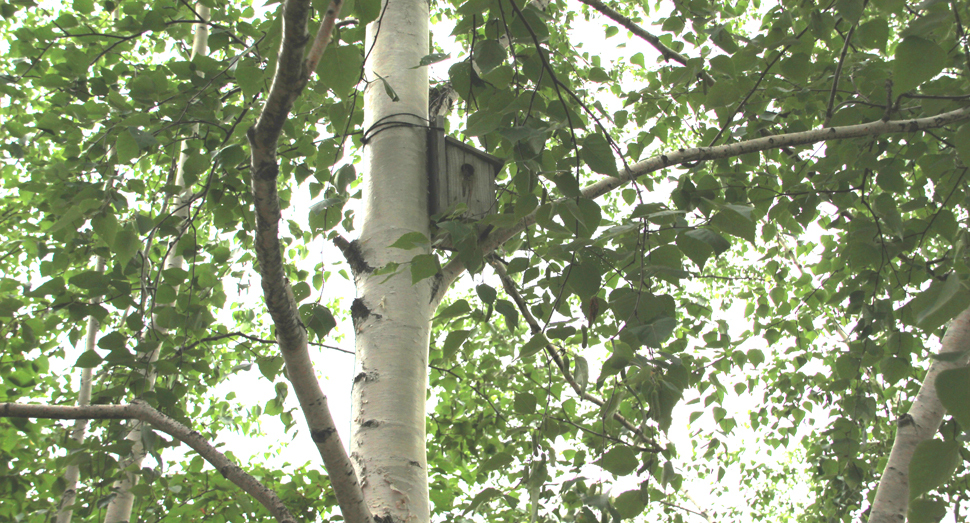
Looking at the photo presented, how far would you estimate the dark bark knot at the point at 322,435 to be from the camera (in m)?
0.89

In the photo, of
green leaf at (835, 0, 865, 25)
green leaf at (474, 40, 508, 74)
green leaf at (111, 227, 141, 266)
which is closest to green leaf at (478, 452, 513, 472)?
green leaf at (474, 40, 508, 74)

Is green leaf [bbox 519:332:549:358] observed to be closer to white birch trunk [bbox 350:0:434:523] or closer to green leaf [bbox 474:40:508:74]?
white birch trunk [bbox 350:0:434:523]

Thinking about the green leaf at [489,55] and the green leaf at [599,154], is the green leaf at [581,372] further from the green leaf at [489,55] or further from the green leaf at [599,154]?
the green leaf at [489,55]

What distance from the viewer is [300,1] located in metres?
0.57

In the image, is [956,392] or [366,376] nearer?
[956,392]

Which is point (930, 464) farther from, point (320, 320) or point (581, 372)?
point (320, 320)

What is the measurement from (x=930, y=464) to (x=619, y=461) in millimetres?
417

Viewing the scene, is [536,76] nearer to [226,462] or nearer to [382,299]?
[382,299]

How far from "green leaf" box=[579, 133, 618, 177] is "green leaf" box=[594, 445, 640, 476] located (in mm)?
462

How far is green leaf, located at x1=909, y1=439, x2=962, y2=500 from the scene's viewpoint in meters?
0.71

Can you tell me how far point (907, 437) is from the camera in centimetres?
175

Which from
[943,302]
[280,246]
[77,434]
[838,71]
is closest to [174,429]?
[280,246]

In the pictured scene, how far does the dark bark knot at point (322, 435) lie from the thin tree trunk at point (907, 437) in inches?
67.5

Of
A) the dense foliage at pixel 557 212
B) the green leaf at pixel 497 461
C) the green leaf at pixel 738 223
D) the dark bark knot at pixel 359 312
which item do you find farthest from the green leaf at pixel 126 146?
the green leaf at pixel 738 223
